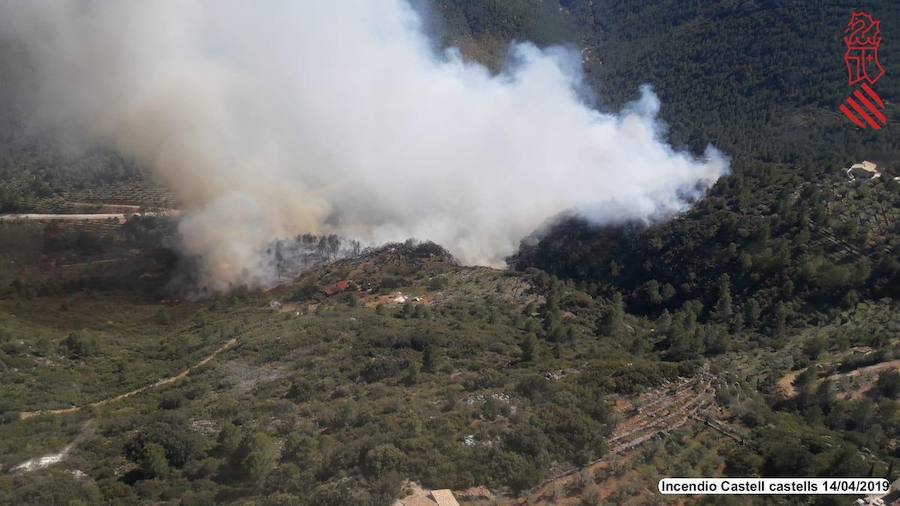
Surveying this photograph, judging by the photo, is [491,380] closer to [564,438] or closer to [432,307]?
[564,438]

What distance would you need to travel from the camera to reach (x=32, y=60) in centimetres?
9456

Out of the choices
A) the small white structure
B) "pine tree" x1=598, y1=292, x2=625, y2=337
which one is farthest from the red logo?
"pine tree" x1=598, y1=292, x2=625, y2=337

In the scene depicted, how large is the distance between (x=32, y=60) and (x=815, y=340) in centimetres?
11009

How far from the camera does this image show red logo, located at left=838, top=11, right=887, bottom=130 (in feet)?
361

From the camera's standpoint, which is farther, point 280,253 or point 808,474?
point 280,253

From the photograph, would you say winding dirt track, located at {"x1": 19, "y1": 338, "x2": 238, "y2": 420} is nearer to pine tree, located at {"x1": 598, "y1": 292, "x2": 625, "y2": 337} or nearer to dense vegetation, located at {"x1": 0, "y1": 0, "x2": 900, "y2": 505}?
dense vegetation, located at {"x1": 0, "y1": 0, "x2": 900, "y2": 505}

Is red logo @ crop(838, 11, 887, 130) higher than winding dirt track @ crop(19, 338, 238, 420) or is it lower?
higher

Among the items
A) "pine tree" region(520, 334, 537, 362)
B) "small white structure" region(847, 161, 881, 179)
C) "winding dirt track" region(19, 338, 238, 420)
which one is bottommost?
"winding dirt track" region(19, 338, 238, 420)

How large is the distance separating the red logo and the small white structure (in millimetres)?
35458

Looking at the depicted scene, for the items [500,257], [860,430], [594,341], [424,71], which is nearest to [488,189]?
[500,257]

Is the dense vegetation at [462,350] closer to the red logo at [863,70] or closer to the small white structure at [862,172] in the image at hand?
the small white structure at [862,172]

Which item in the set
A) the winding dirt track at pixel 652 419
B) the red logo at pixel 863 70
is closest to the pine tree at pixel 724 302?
the winding dirt track at pixel 652 419

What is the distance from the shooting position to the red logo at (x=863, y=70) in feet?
361

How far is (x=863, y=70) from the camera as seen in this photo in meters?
123
